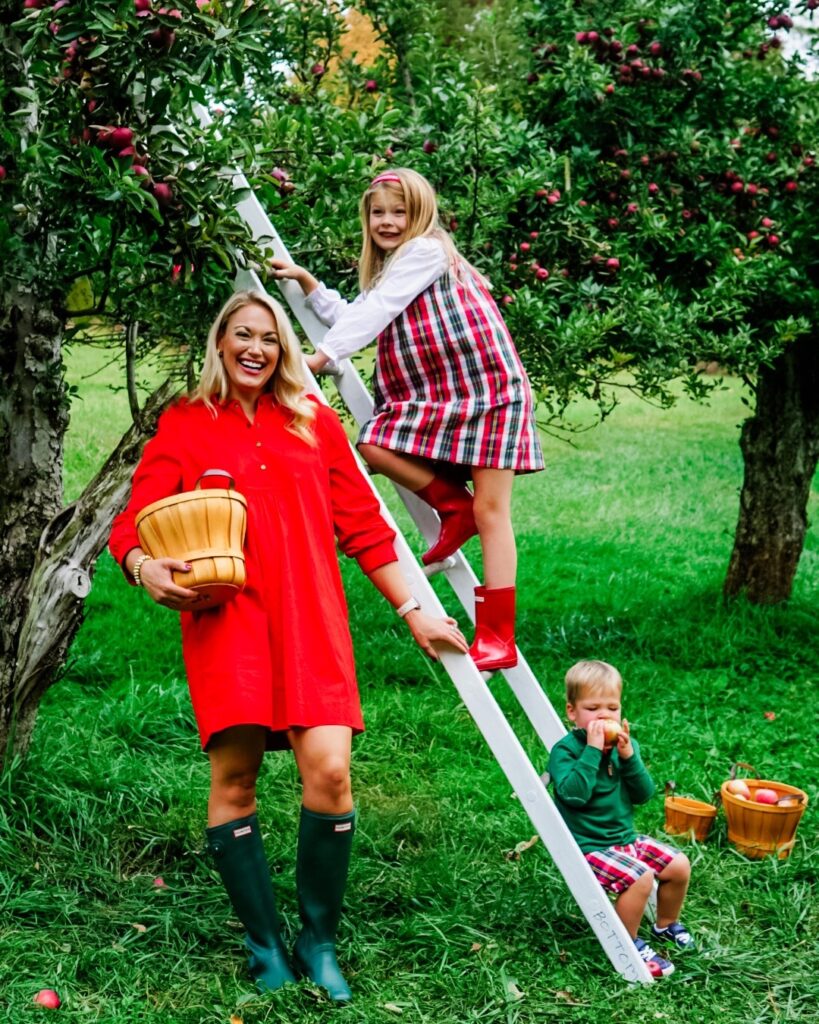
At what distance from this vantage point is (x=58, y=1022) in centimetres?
309

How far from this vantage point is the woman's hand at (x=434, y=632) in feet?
10.9

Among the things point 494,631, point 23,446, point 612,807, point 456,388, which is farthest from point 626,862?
point 23,446

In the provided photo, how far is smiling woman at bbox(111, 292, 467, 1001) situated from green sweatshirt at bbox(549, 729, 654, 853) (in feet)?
1.62

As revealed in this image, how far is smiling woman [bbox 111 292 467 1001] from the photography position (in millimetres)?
3090

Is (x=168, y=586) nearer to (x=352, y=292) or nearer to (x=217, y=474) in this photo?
(x=217, y=474)

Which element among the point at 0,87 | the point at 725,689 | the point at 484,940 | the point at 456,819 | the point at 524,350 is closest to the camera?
the point at 0,87

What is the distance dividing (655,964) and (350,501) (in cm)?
159

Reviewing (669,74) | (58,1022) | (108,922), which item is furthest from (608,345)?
(58,1022)

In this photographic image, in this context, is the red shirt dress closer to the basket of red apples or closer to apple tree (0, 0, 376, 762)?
apple tree (0, 0, 376, 762)

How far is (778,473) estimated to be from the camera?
24.4 ft

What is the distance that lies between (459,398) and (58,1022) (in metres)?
2.03

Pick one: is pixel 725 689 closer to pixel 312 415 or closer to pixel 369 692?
pixel 369 692

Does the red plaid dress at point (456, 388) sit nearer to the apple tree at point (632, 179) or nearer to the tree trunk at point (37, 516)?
the tree trunk at point (37, 516)

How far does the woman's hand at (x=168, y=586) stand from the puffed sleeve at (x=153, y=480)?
0.20m
